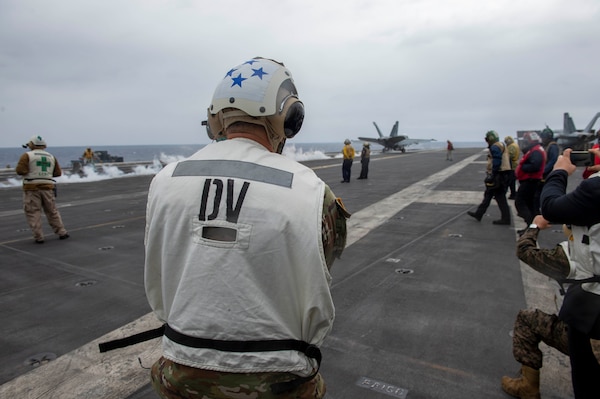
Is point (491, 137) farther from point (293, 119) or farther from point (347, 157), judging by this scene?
point (347, 157)

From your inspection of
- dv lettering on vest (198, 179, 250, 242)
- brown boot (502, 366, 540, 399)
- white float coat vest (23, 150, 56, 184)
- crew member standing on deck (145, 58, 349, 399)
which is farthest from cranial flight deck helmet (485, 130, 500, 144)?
white float coat vest (23, 150, 56, 184)

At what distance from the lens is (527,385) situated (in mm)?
2609

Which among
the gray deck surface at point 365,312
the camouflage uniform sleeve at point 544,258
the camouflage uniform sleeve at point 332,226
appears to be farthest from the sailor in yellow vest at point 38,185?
the camouflage uniform sleeve at point 544,258

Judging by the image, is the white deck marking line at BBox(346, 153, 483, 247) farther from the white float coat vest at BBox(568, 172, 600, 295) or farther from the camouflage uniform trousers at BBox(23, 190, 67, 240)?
the camouflage uniform trousers at BBox(23, 190, 67, 240)

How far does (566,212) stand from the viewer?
88.9 inches

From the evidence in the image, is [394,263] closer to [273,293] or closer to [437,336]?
[437,336]

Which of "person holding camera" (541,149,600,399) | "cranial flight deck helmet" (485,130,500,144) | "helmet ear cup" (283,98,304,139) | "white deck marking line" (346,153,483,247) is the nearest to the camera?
"helmet ear cup" (283,98,304,139)

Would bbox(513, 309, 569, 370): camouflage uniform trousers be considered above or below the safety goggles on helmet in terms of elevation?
below

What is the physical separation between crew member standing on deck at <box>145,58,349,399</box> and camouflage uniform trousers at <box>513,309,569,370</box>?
1917 mm

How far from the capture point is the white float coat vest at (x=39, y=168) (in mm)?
7586

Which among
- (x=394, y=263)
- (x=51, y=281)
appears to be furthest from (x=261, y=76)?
(x=51, y=281)

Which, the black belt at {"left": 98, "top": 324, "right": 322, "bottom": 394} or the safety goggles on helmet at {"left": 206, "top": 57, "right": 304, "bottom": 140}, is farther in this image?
the safety goggles on helmet at {"left": 206, "top": 57, "right": 304, "bottom": 140}

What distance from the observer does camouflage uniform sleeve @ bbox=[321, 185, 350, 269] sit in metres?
1.47

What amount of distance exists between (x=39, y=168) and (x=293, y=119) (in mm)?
7837
